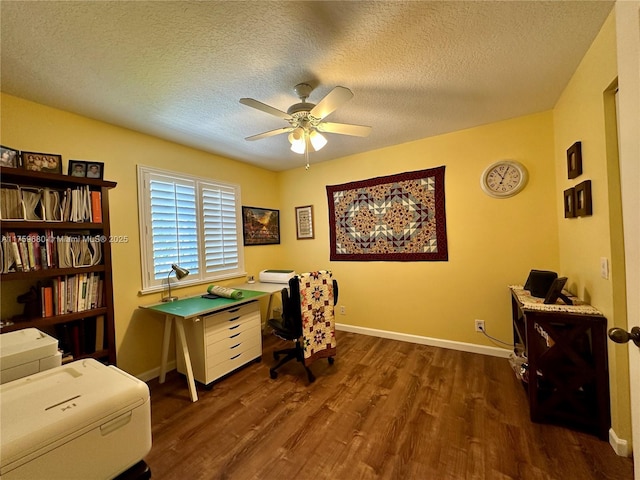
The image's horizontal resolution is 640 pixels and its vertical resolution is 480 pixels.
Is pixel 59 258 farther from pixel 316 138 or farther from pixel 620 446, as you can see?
pixel 620 446

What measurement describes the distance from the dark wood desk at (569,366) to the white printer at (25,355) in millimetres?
2513

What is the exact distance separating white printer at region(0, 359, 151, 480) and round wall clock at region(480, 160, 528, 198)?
10.1ft

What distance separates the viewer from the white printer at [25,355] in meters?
0.89

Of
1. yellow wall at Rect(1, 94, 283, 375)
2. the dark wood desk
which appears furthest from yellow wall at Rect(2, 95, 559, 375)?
the dark wood desk

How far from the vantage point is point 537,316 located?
1688mm

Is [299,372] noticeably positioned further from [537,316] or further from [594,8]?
[594,8]

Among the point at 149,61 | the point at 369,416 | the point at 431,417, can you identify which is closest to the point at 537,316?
the point at 431,417

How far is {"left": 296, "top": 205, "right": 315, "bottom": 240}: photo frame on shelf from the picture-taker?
380cm

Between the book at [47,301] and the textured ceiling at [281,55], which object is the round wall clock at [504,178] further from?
the book at [47,301]

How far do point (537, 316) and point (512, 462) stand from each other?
0.86m

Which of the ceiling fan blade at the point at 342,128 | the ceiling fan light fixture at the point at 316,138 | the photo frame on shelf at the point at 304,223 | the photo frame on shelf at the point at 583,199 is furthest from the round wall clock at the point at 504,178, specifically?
the photo frame on shelf at the point at 304,223

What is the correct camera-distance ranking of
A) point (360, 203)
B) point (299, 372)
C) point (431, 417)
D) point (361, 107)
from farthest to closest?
point (360, 203), point (299, 372), point (361, 107), point (431, 417)

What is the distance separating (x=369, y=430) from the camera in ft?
5.69

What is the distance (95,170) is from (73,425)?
198 centimetres
